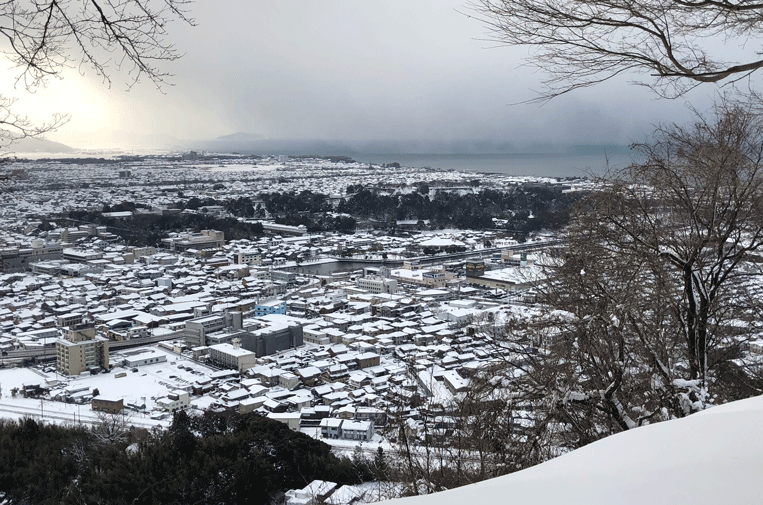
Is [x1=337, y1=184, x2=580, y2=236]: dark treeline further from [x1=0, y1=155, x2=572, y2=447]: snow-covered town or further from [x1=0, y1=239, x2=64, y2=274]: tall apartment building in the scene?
[x1=0, y1=239, x2=64, y2=274]: tall apartment building

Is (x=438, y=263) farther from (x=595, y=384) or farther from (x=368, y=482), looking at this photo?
(x=595, y=384)

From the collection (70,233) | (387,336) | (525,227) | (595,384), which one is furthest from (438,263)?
(595,384)

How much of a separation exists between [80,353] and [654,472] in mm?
9879

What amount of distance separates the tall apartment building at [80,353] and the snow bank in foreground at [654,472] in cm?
960

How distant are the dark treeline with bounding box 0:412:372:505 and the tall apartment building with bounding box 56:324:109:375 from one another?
3756 millimetres

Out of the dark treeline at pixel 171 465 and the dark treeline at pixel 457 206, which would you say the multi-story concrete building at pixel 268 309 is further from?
the dark treeline at pixel 457 206

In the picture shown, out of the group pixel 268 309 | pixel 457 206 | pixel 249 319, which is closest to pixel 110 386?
pixel 249 319

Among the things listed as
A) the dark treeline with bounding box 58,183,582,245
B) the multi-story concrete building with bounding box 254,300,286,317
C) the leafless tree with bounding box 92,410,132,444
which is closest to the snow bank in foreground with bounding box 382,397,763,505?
the leafless tree with bounding box 92,410,132,444

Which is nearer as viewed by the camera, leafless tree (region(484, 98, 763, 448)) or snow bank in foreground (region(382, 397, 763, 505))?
snow bank in foreground (region(382, 397, 763, 505))

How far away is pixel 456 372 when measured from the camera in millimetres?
6898

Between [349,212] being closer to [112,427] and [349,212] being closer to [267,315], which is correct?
[267,315]

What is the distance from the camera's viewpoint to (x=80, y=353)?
369 inches

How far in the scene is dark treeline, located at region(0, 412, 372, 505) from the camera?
178 inches

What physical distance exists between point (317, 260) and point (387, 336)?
9.41 m
